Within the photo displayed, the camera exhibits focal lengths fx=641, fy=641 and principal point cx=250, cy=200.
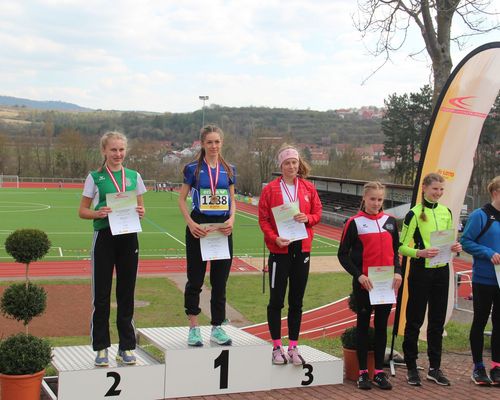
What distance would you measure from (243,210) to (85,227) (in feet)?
62.8

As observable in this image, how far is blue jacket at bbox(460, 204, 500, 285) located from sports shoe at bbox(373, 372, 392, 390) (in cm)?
127

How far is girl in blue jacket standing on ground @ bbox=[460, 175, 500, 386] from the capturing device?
5.98 metres

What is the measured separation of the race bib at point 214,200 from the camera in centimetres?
544

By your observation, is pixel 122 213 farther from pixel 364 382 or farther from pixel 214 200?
pixel 364 382

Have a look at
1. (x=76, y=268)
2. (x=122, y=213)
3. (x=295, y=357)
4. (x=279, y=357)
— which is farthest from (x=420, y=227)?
(x=76, y=268)

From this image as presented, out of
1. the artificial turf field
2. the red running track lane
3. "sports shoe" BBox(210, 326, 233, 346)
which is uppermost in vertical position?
"sports shoe" BBox(210, 326, 233, 346)

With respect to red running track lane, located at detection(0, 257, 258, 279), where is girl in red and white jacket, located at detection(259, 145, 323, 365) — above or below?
above

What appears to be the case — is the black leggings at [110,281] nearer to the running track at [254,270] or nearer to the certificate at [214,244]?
the certificate at [214,244]

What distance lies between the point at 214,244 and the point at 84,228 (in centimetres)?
3383

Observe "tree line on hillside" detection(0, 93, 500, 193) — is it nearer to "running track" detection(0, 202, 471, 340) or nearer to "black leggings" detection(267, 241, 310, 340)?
"running track" detection(0, 202, 471, 340)

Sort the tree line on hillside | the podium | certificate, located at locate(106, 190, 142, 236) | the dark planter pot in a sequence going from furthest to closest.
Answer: the tree line on hillside → the dark planter pot → certificate, located at locate(106, 190, 142, 236) → the podium

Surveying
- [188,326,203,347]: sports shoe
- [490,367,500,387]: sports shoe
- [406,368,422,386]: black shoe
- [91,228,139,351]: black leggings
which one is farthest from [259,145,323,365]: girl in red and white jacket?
[490,367,500,387]: sports shoe

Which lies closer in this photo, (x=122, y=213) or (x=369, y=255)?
(x=122, y=213)

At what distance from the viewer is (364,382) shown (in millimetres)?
5785
